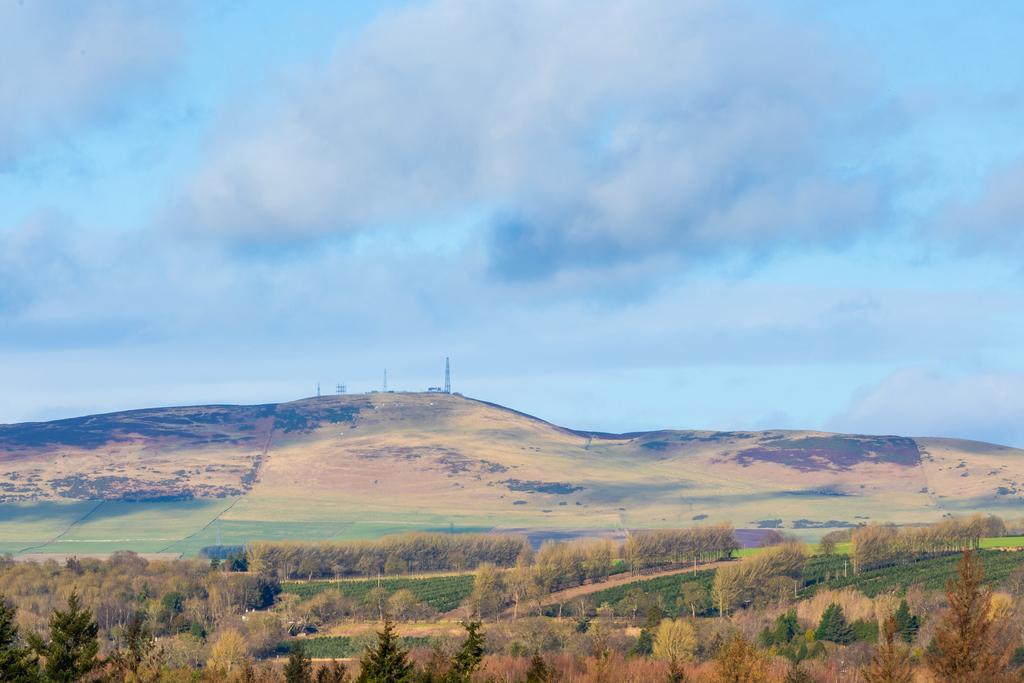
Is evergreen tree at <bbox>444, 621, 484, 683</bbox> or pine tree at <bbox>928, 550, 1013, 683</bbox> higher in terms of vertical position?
pine tree at <bbox>928, 550, 1013, 683</bbox>

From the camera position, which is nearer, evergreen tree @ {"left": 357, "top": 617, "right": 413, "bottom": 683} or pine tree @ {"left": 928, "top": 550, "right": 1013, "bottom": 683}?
evergreen tree @ {"left": 357, "top": 617, "right": 413, "bottom": 683}

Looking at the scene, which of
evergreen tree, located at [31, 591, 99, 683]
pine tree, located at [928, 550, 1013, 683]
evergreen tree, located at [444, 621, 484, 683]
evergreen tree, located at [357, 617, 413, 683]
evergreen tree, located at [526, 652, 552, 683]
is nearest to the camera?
evergreen tree, located at [526, 652, 552, 683]

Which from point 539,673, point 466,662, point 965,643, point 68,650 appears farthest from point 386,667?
point 965,643

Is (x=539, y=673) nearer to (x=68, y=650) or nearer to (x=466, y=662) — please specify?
(x=466, y=662)

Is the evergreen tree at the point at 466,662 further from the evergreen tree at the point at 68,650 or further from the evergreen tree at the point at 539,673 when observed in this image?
the evergreen tree at the point at 68,650

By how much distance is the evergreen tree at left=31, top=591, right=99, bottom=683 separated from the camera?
11381 cm

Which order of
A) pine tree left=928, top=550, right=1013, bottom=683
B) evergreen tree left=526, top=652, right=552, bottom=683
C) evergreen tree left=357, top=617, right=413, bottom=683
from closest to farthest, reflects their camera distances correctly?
evergreen tree left=526, top=652, right=552, bottom=683 → evergreen tree left=357, top=617, right=413, bottom=683 → pine tree left=928, top=550, right=1013, bottom=683

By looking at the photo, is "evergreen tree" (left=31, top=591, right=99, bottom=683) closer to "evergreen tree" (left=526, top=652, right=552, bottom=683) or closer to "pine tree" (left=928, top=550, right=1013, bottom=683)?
"evergreen tree" (left=526, top=652, right=552, bottom=683)

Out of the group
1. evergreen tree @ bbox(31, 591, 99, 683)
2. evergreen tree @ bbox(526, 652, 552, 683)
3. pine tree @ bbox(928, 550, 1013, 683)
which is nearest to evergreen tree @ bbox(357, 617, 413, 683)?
evergreen tree @ bbox(526, 652, 552, 683)

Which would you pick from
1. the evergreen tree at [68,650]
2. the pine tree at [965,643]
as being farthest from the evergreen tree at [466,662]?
the pine tree at [965,643]

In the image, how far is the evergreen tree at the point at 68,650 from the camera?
114 meters

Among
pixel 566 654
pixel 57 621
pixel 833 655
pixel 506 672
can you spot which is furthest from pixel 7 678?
pixel 833 655

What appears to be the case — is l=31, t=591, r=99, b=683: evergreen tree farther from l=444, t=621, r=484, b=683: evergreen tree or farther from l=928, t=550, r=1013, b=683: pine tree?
l=928, t=550, r=1013, b=683: pine tree

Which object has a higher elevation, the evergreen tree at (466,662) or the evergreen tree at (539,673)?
the evergreen tree at (539,673)
